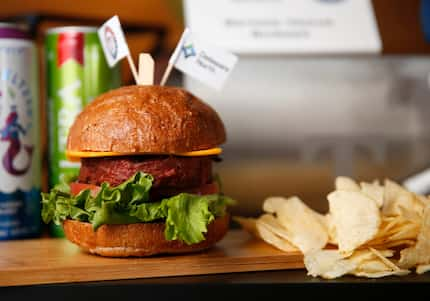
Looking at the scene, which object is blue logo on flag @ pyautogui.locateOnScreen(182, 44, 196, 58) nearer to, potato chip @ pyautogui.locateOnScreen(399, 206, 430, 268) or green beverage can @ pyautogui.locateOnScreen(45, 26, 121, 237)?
green beverage can @ pyautogui.locateOnScreen(45, 26, 121, 237)

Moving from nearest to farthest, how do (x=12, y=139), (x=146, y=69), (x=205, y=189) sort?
(x=205, y=189), (x=146, y=69), (x=12, y=139)

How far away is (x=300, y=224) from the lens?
1618 millimetres

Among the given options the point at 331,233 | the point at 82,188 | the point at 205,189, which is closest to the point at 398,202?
the point at 331,233

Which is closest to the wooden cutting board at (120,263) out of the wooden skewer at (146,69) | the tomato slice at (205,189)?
the tomato slice at (205,189)

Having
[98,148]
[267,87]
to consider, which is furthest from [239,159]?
[98,148]

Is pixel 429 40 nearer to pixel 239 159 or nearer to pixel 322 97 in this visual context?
pixel 322 97

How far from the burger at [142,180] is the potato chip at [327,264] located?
0.68 feet

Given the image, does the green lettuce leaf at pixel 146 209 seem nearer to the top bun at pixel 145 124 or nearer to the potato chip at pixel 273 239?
the top bun at pixel 145 124

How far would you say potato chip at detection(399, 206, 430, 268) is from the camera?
144cm

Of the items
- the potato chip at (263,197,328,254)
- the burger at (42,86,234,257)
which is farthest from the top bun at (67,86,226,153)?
the potato chip at (263,197,328,254)

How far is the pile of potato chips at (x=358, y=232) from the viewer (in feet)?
4.71

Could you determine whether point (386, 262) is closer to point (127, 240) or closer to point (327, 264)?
point (327, 264)

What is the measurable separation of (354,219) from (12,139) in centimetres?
86

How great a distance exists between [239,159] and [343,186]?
2.01ft
